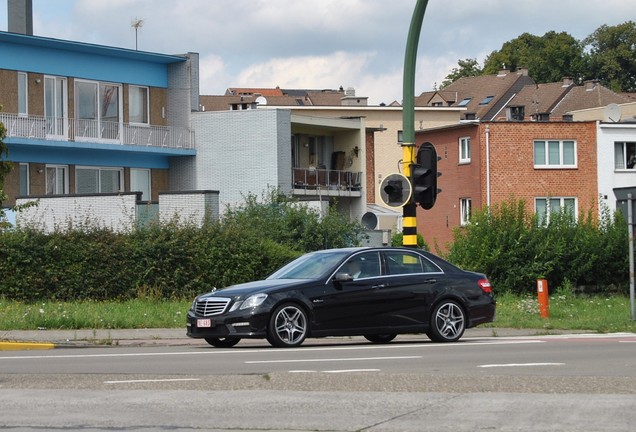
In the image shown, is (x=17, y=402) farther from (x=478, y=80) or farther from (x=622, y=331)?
(x=478, y=80)

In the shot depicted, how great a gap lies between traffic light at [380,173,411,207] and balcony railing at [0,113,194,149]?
79.7 ft

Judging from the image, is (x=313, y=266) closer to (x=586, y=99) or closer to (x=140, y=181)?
(x=140, y=181)

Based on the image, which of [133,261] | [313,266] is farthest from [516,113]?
[313,266]

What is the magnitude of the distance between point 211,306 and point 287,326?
3.88ft

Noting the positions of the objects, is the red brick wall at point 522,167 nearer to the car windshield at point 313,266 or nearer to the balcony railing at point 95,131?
the balcony railing at point 95,131

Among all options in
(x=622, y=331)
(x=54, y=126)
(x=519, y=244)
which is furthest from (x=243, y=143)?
(x=622, y=331)

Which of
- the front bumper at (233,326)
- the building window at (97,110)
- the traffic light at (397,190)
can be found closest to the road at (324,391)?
the front bumper at (233,326)

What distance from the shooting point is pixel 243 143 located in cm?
4831

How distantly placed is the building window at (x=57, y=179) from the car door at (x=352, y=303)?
2796 cm

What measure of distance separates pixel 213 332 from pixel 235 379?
5779 millimetres

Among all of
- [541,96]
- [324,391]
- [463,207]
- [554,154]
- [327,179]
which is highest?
[541,96]

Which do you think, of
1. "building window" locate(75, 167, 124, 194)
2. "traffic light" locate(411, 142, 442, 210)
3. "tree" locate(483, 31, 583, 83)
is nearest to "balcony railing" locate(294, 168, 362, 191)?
"building window" locate(75, 167, 124, 194)

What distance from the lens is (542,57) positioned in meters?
126

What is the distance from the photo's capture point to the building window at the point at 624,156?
60.0 metres
